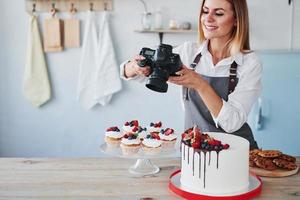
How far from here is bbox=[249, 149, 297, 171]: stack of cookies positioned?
5.04 feet

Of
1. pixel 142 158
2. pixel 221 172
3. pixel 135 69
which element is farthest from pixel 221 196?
pixel 135 69

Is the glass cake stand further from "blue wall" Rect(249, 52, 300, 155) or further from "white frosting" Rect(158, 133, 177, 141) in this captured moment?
"blue wall" Rect(249, 52, 300, 155)

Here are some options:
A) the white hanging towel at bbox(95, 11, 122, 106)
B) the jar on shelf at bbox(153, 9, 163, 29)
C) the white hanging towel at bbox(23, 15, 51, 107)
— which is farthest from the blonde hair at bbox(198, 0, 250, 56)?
the white hanging towel at bbox(23, 15, 51, 107)

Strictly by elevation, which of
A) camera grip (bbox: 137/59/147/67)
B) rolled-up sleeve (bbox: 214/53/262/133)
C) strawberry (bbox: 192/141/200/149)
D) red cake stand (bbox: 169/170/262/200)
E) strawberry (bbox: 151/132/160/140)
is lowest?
red cake stand (bbox: 169/170/262/200)

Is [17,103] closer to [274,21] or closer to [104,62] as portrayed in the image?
[104,62]

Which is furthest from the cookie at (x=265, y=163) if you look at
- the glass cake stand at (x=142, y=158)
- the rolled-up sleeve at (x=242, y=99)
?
the glass cake stand at (x=142, y=158)

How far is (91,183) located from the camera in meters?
1.44

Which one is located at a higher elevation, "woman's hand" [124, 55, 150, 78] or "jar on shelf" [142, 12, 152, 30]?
"jar on shelf" [142, 12, 152, 30]

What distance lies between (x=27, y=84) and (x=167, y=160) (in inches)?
59.9

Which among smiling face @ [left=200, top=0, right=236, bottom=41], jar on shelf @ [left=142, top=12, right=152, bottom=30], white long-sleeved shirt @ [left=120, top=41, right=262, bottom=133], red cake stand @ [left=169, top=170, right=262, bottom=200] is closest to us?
red cake stand @ [left=169, top=170, right=262, bottom=200]

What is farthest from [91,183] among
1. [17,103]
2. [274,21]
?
[274,21]

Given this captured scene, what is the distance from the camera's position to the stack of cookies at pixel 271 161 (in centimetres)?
154

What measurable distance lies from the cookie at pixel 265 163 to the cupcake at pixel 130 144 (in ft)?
1.37

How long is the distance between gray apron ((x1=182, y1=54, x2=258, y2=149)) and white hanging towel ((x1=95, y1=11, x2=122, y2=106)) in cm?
101
